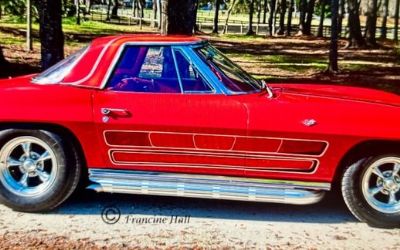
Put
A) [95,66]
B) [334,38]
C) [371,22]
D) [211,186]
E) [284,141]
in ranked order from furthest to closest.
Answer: [371,22]
[334,38]
[95,66]
[211,186]
[284,141]

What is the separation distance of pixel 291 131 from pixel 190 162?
88 centimetres

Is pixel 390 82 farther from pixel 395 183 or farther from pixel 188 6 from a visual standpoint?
pixel 395 183

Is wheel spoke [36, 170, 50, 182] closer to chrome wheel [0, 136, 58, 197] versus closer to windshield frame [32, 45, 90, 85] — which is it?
chrome wheel [0, 136, 58, 197]

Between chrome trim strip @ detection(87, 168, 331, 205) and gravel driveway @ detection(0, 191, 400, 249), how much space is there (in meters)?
0.23

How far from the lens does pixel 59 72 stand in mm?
4855

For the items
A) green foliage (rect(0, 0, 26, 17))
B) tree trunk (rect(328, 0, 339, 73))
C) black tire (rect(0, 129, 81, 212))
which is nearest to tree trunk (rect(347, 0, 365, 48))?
tree trunk (rect(328, 0, 339, 73))

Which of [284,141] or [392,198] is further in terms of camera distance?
[392,198]

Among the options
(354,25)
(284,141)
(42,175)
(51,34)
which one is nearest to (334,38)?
(51,34)

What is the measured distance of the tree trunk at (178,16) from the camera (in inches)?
376

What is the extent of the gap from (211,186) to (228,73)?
105cm

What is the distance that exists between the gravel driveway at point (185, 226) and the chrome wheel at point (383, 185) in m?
0.22

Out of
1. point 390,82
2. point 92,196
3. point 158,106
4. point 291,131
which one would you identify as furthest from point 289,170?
point 390,82

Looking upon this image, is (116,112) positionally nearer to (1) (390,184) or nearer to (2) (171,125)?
(2) (171,125)

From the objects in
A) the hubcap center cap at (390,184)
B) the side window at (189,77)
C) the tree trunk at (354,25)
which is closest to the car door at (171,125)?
the side window at (189,77)
